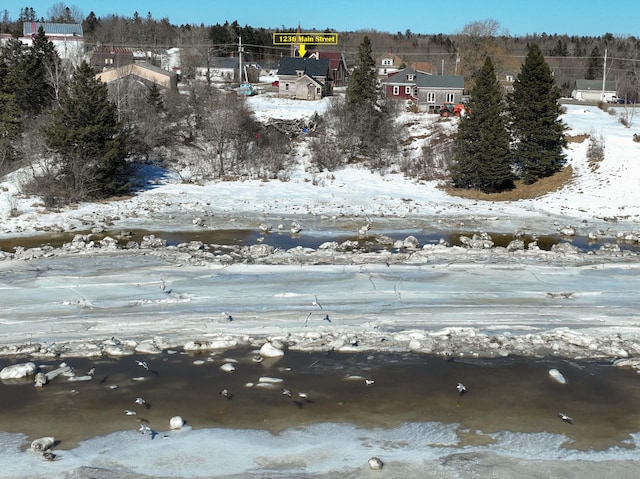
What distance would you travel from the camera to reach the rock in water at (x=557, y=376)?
41.7ft

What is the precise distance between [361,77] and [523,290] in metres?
31.5

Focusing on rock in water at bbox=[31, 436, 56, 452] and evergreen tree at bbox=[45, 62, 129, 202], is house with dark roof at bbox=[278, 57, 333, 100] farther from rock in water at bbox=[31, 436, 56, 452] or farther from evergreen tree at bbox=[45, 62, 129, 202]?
rock in water at bbox=[31, 436, 56, 452]

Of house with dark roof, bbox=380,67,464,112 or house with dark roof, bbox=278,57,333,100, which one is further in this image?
house with dark roof, bbox=278,57,333,100

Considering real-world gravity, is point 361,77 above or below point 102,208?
above

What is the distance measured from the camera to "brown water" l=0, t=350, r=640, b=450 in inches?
431

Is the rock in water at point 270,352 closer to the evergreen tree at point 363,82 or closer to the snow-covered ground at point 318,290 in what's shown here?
the snow-covered ground at point 318,290

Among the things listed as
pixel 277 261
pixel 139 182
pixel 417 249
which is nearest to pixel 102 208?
pixel 139 182

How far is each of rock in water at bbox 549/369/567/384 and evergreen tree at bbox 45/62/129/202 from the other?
79.0 feet

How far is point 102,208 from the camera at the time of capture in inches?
1192

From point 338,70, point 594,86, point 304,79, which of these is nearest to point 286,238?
point 304,79

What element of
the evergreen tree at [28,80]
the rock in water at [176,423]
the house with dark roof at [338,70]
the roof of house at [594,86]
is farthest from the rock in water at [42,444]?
the roof of house at [594,86]

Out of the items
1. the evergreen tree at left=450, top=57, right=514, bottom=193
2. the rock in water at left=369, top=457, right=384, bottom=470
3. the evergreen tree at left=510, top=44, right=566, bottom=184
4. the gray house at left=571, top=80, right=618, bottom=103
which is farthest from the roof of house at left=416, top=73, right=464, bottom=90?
the rock in water at left=369, top=457, right=384, bottom=470

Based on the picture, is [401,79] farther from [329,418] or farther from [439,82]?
[329,418]

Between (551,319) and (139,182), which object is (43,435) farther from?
(139,182)
